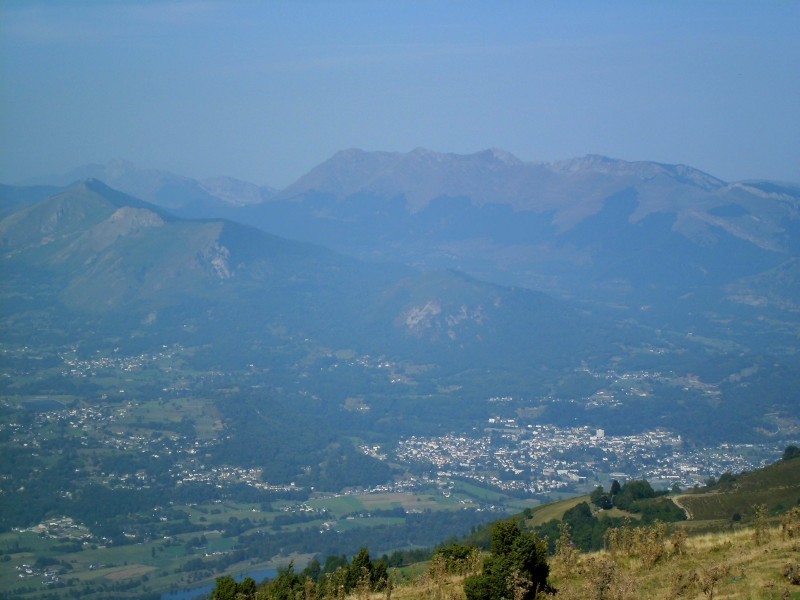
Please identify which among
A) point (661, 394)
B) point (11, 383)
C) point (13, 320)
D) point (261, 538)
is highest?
point (13, 320)

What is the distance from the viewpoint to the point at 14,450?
238 feet

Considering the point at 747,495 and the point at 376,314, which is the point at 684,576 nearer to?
the point at 747,495

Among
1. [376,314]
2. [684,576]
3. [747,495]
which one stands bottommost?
[747,495]

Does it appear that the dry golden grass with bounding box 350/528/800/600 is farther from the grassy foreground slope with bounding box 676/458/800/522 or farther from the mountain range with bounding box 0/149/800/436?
the mountain range with bounding box 0/149/800/436

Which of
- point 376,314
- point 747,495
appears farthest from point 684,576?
point 376,314

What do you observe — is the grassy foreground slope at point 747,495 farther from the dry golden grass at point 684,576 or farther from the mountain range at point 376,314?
the mountain range at point 376,314

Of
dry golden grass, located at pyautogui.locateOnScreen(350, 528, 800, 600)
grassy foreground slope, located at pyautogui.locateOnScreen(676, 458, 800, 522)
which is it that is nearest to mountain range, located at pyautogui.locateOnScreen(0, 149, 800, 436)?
grassy foreground slope, located at pyautogui.locateOnScreen(676, 458, 800, 522)

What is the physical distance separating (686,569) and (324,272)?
170 m

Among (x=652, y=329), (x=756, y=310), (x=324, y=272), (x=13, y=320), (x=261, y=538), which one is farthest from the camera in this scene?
(x=324, y=272)

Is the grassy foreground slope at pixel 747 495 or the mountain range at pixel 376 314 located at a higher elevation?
the mountain range at pixel 376 314

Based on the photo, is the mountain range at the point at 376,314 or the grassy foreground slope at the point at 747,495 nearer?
the grassy foreground slope at the point at 747,495

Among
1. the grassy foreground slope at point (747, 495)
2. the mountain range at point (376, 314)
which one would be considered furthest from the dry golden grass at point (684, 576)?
the mountain range at point (376, 314)

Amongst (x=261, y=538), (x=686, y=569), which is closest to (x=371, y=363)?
A: (x=261, y=538)

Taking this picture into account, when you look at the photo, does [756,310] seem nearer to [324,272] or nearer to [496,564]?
[324,272]
